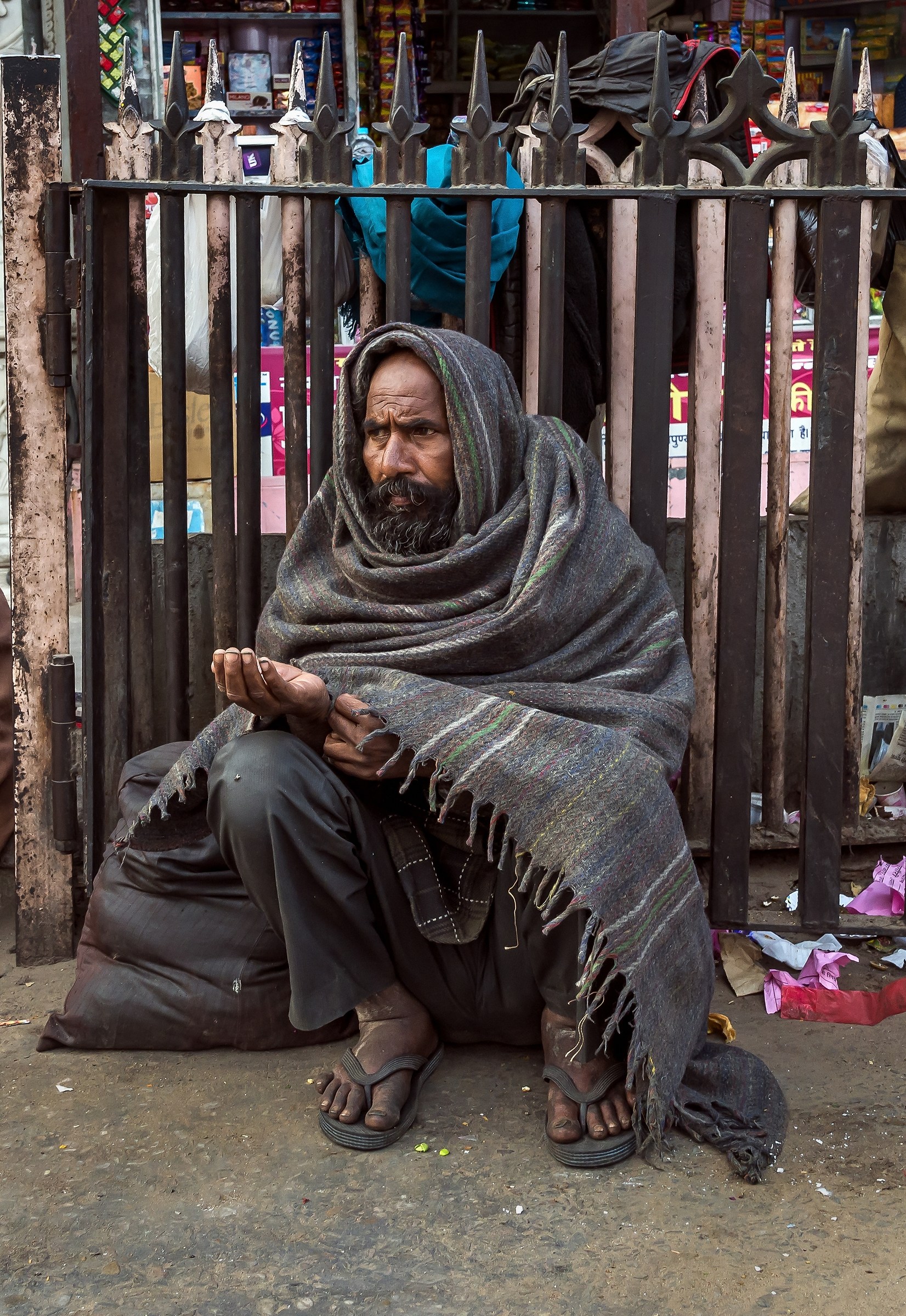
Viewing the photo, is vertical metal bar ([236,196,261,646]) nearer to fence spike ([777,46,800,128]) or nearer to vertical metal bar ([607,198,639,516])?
vertical metal bar ([607,198,639,516])

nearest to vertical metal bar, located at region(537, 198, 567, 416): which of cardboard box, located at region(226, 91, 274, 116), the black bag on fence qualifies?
the black bag on fence

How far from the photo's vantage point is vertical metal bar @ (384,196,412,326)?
9.14 ft

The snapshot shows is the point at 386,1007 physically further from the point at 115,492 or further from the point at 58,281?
the point at 58,281

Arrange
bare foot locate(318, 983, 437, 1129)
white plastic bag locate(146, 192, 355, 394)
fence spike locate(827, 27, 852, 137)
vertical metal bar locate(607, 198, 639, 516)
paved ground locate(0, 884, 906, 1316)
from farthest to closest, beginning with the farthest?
white plastic bag locate(146, 192, 355, 394) → vertical metal bar locate(607, 198, 639, 516) → fence spike locate(827, 27, 852, 137) → bare foot locate(318, 983, 437, 1129) → paved ground locate(0, 884, 906, 1316)

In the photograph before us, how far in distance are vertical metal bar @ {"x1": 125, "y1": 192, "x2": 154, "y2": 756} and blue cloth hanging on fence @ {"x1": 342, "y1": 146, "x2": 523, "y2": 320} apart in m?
0.53

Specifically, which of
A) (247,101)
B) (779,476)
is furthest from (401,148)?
(247,101)

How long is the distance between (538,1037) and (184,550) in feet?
4.56

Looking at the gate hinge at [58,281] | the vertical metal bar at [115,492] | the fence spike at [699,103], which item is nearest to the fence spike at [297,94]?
the vertical metal bar at [115,492]

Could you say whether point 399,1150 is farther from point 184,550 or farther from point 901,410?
point 901,410

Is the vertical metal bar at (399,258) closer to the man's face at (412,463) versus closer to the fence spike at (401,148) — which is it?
the fence spike at (401,148)

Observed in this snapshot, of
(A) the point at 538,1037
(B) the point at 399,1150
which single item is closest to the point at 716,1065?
(A) the point at 538,1037

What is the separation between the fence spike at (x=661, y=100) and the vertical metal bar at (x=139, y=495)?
1163mm

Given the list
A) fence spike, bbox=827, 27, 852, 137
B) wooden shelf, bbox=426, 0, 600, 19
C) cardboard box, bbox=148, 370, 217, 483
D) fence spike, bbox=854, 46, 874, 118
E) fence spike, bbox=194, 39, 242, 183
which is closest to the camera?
fence spike, bbox=827, 27, 852, 137

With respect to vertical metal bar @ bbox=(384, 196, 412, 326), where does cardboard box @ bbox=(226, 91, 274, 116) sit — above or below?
above
